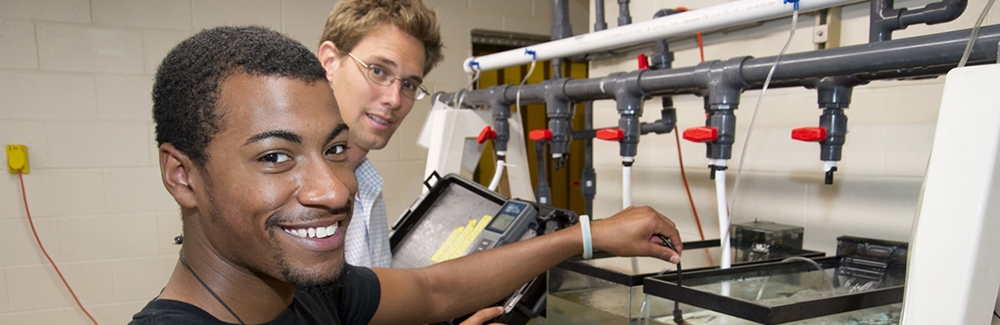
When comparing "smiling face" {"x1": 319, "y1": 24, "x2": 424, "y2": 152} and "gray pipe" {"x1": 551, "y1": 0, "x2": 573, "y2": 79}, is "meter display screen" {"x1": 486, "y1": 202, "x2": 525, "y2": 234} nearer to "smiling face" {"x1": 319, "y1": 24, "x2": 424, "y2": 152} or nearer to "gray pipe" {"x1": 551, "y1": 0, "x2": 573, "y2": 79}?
"smiling face" {"x1": 319, "y1": 24, "x2": 424, "y2": 152}

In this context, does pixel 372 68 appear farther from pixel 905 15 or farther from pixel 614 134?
pixel 905 15

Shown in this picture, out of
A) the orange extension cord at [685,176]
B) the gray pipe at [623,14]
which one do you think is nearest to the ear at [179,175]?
the gray pipe at [623,14]

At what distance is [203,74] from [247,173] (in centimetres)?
11

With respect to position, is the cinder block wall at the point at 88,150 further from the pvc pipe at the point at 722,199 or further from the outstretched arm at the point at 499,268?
the pvc pipe at the point at 722,199

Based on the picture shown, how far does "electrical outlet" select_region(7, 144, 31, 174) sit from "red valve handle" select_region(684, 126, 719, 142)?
204 cm

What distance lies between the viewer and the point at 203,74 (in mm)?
614

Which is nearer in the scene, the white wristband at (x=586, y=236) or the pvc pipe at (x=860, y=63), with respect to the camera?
the pvc pipe at (x=860, y=63)

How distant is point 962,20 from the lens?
1.14 meters

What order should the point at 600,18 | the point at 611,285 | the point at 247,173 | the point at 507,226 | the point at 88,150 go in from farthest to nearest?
the point at 88,150 → the point at 600,18 → the point at 507,226 → the point at 611,285 → the point at 247,173

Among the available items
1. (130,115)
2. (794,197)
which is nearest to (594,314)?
(794,197)

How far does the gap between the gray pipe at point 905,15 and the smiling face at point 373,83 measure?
0.82 meters

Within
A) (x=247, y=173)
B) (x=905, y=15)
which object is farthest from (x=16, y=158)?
(x=905, y=15)

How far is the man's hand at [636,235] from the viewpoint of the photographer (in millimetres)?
1008

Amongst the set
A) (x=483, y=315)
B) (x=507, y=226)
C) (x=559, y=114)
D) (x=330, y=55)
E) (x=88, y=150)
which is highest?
(x=330, y=55)
